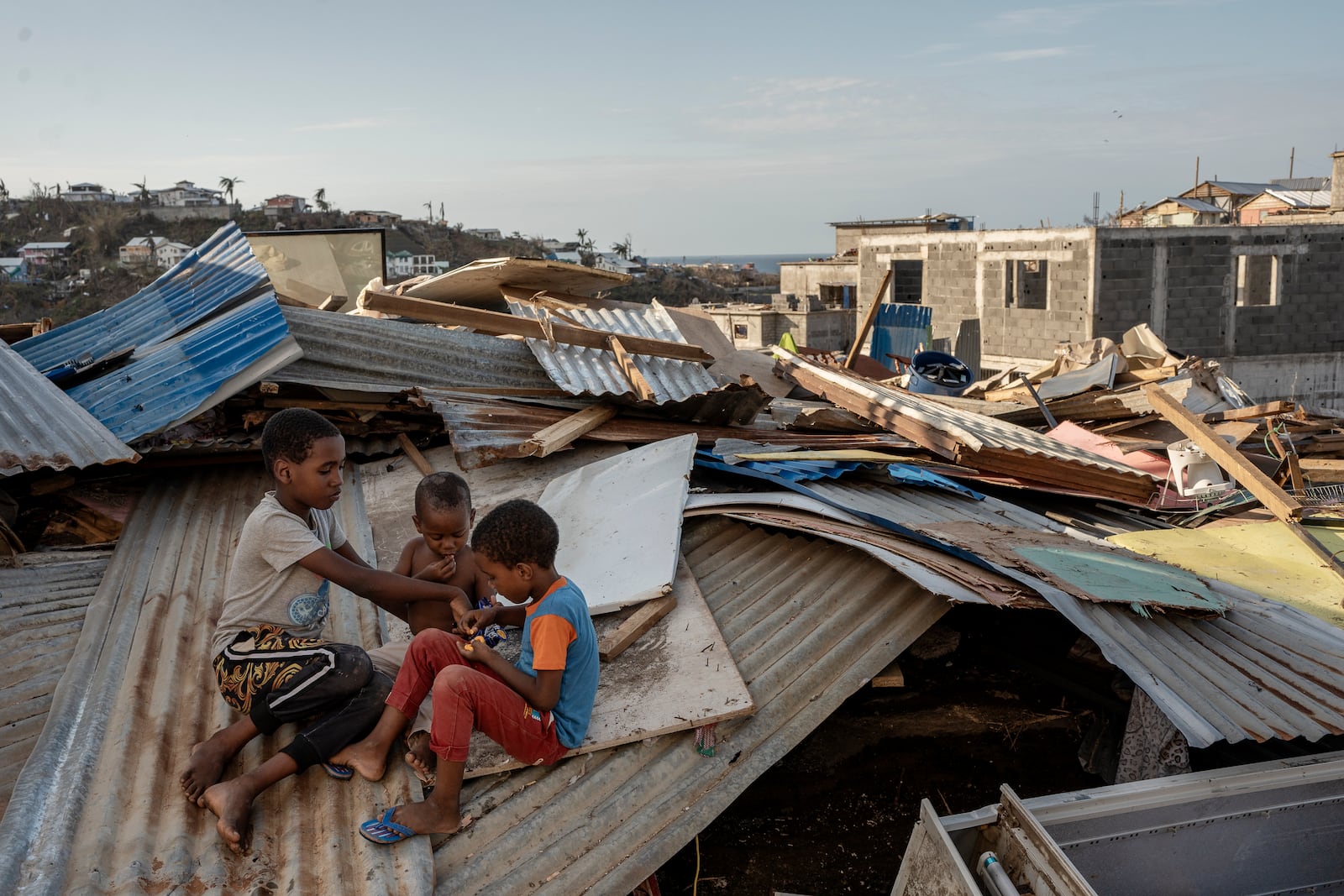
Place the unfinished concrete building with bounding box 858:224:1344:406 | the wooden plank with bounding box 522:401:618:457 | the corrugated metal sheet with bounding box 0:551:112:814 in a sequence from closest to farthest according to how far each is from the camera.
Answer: the corrugated metal sheet with bounding box 0:551:112:814 → the wooden plank with bounding box 522:401:618:457 → the unfinished concrete building with bounding box 858:224:1344:406

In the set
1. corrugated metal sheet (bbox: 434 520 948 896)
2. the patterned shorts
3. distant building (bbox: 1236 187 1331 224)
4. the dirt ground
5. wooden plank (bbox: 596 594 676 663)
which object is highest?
distant building (bbox: 1236 187 1331 224)

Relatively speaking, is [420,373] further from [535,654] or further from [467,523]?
[535,654]

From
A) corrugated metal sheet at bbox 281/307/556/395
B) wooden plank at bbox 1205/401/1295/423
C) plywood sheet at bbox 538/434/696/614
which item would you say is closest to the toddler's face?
plywood sheet at bbox 538/434/696/614

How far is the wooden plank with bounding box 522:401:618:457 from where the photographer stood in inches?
206

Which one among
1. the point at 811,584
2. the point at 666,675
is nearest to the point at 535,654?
the point at 666,675

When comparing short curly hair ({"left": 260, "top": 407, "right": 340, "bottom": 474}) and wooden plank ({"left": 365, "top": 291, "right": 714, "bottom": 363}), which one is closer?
short curly hair ({"left": 260, "top": 407, "right": 340, "bottom": 474})

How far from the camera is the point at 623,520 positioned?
14.3 feet

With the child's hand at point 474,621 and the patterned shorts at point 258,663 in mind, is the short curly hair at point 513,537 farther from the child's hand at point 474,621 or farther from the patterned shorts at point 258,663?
the patterned shorts at point 258,663

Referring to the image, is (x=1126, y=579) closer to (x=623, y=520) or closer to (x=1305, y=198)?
(x=623, y=520)

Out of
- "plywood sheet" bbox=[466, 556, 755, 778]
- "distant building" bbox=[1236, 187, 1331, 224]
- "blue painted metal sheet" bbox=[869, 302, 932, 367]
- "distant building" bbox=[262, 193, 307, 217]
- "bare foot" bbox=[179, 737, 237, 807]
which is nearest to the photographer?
"bare foot" bbox=[179, 737, 237, 807]

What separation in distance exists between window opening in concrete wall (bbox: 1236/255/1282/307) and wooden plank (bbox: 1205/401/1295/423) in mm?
13503

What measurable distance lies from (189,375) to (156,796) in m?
3.46

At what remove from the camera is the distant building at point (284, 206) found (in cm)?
5978

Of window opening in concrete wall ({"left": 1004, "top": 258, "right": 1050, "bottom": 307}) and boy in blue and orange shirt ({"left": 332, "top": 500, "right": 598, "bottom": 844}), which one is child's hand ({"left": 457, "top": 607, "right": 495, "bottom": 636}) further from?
window opening in concrete wall ({"left": 1004, "top": 258, "right": 1050, "bottom": 307})
